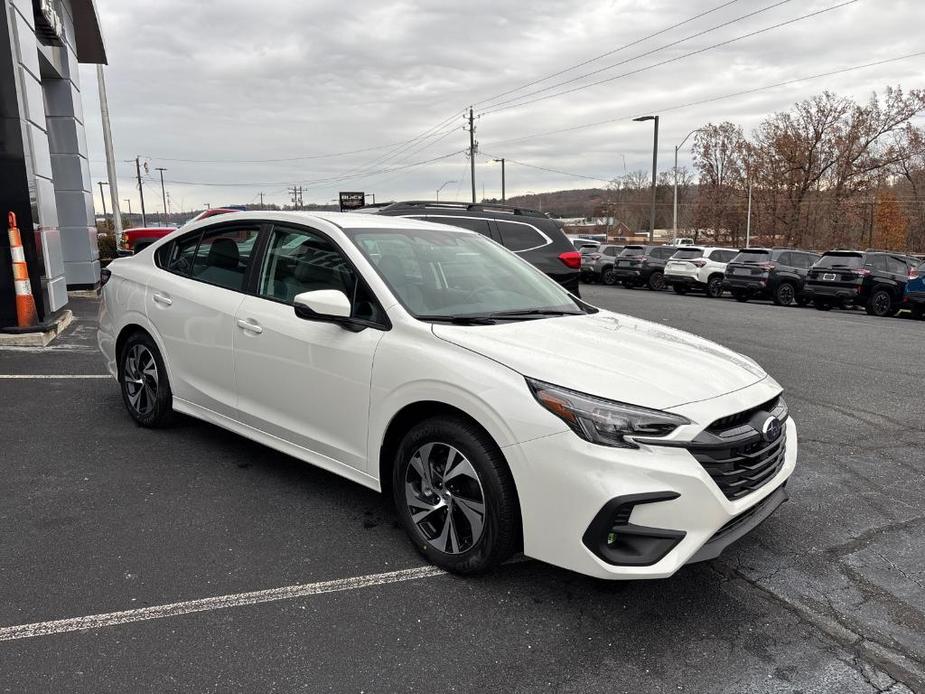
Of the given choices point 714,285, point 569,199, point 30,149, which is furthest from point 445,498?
point 569,199

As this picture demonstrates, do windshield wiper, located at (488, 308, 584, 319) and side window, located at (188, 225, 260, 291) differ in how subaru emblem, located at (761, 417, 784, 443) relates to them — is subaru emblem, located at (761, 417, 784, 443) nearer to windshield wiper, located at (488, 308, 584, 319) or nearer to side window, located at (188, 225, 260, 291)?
windshield wiper, located at (488, 308, 584, 319)

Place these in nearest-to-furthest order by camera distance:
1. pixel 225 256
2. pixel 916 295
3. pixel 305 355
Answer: pixel 305 355 < pixel 225 256 < pixel 916 295

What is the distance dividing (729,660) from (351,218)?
10.1 feet

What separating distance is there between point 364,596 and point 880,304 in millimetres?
18729

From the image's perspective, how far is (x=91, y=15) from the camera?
1480 cm

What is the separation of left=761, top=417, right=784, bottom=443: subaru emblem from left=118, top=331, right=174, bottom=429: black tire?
12.7 feet

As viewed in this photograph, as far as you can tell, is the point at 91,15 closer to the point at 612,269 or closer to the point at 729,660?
the point at 729,660

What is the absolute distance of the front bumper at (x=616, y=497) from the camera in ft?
8.44

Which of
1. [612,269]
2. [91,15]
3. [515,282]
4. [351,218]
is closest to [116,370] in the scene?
[351,218]

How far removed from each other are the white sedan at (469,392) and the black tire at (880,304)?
1667 cm

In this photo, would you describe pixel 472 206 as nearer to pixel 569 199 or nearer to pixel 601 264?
pixel 601 264

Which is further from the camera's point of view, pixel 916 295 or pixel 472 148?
pixel 472 148

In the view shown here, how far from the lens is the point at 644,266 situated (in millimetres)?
25812

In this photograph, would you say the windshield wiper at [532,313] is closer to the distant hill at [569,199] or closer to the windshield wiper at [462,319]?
the windshield wiper at [462,319]
